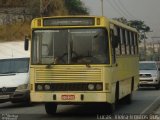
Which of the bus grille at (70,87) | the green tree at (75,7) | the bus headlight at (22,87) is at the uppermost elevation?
the green tree at (75,7)

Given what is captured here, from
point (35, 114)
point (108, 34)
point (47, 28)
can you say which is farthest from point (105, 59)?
point (35, 114)

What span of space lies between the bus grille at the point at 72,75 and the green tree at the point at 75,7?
61740 mm

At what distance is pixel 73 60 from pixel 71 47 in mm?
396

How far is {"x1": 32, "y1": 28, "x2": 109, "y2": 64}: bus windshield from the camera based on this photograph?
15.7 metres

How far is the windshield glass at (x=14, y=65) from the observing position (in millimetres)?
21438

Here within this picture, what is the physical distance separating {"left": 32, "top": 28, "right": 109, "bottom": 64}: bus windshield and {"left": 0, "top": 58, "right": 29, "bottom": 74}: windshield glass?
5.33 metres

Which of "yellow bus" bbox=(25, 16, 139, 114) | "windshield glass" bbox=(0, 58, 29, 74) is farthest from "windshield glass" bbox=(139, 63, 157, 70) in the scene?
"yellow bus" bbox=(25, 16, 139, 114)

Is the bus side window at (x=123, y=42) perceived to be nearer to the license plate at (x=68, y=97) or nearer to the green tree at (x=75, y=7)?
the license plate at (x=68, y=97)

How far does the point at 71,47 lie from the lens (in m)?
15.8

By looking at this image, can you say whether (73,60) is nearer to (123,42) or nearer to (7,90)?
(123,42)

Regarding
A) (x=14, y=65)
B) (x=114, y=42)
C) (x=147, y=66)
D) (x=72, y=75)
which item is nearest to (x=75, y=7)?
(x=147, y=66)

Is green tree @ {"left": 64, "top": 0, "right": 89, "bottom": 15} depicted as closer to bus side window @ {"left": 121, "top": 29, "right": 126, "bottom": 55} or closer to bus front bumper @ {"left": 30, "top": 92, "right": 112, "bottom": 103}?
bus side window @ {"left": 121, "top": 29, "right": 126, "bottom": 55}

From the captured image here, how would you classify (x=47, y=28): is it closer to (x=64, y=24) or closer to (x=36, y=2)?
(x=64, y=24)

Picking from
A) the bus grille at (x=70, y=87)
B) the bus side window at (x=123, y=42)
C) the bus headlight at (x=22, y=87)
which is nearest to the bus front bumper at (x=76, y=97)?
the bus grille at (x=70, y=87)
